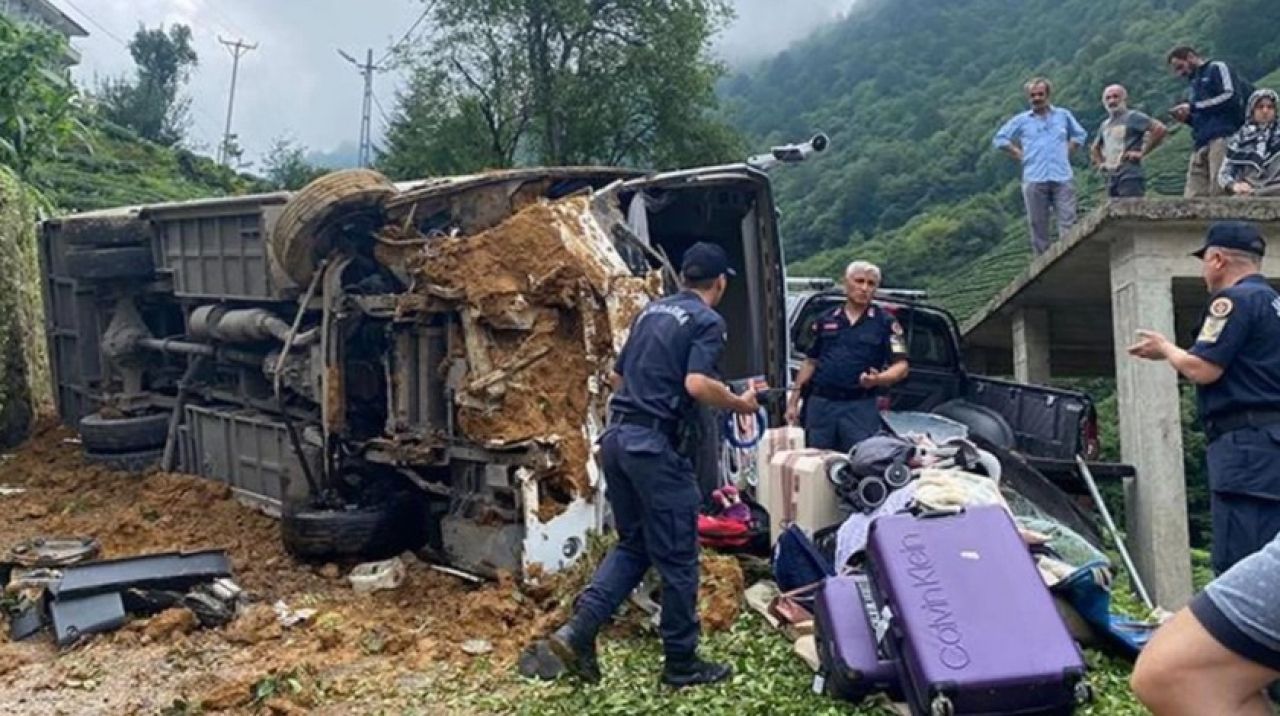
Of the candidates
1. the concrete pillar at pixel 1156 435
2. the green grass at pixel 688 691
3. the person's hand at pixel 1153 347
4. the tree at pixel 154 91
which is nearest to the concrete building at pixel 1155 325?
the concrete pillar at pixel 1156 435

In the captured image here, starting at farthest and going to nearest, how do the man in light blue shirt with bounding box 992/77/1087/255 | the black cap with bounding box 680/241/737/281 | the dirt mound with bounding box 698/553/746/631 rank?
1. the man in light blue shirt with bounding box 992/77/1087/255
2. the dirt mound with bounding box 698/553/746/631
3. the black cap with bounding box 680/241/737/281

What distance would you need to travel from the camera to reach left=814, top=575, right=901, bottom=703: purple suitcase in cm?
402

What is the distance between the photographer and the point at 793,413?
679cm

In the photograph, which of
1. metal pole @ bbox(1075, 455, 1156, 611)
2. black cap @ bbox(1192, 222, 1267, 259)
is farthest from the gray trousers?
black cap @ bbox(1192, 222, 1267, 259)

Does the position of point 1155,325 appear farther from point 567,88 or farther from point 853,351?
point 567,88

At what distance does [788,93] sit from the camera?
69.9 m

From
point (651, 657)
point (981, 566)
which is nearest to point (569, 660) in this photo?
point (651, 657)

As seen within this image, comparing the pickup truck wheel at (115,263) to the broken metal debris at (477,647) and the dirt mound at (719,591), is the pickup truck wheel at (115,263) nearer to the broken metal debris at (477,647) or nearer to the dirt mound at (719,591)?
the broken metal debris at (477,647)

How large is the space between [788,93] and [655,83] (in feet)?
146

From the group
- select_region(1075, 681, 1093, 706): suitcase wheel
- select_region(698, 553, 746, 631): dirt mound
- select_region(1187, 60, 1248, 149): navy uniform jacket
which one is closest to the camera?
select_region(1075, 681, 1093, 706): suitcase wheel

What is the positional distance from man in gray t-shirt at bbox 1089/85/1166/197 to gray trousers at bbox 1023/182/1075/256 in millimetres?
366

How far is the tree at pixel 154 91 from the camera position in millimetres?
40500

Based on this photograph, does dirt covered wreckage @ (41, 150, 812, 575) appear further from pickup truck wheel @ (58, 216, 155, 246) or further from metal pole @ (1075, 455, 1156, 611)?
metal pole @ (1075, 455, 1156, 611)

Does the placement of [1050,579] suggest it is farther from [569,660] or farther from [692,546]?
[569,660]
